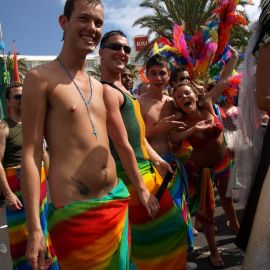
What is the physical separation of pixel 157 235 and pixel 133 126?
2.38 feet

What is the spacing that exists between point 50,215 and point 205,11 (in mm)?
13960

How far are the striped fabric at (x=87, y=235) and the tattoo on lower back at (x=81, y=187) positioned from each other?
42 mm

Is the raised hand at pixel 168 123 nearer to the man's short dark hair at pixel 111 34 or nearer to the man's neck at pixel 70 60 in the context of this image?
the man's short dark hair at pixel 111 34

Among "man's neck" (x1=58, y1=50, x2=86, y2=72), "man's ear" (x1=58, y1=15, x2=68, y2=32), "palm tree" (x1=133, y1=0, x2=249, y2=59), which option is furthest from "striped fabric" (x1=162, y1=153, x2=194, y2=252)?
"palm tree" (x1=133, y1=0, x2=249, y2=59)

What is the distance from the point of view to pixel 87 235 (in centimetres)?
165

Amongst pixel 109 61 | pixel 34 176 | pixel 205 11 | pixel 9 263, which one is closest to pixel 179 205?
pixel 109 61

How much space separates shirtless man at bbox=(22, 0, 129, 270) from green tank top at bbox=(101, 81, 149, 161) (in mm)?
518

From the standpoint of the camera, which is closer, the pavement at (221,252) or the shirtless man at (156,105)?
the shirtless man at (156,105)

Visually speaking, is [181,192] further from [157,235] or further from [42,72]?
[42,72]

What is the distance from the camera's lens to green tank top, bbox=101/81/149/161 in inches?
91.1

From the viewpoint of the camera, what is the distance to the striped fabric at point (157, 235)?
2.27 metres

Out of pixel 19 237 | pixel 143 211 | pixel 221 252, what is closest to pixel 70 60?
pixel 143 211

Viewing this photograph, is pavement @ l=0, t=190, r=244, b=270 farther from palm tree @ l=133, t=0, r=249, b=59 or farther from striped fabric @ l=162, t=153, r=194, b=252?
palm tree @ l=133, t=0, r=249, b=59

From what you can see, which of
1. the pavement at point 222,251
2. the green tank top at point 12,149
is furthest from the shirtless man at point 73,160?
the pavement at point 222,251
